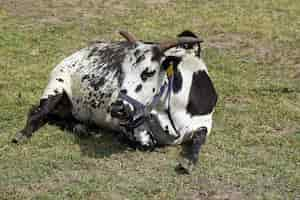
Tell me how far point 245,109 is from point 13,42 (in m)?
4.24

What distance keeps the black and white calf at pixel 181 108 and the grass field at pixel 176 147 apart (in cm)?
14

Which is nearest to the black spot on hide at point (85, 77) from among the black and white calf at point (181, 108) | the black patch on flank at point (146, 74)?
the black patch on flank at point (146, 74)

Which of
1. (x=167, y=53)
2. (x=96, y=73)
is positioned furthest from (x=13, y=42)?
(x=167, y=53)

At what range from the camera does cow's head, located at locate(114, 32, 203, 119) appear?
649 cm

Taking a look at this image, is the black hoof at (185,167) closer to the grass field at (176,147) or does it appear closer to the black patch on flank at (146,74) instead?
the grass field at (176,147)

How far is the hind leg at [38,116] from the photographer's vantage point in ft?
22.8

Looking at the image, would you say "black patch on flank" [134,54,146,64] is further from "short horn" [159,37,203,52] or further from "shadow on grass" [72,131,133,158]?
"shadow on grass" [72,131,133,158]

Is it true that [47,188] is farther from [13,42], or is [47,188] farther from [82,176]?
[13,42]

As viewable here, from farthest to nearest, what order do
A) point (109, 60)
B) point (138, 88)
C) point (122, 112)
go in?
point (109, 60), point (138, 88), point (122, 112)

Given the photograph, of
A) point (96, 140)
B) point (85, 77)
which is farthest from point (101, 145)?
point (85, 77)

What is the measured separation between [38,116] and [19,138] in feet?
1.23

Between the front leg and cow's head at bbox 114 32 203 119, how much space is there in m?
0.58

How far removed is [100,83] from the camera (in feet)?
22.9

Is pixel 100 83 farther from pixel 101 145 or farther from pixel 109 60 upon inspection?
pixel 101 145
